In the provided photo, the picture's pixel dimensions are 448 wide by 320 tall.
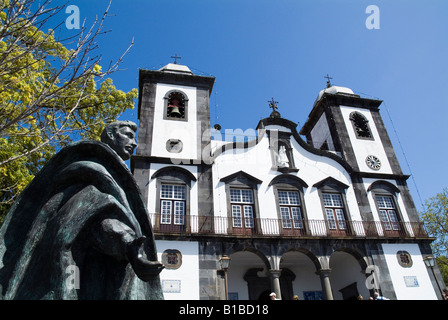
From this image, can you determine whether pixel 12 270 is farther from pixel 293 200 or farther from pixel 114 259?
pixel 293 200

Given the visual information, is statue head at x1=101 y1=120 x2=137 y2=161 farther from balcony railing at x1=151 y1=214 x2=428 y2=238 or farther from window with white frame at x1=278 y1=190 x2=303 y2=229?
window with white frame at x1=278 y1=190 x2=303 y2=229

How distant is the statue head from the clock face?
17.1m

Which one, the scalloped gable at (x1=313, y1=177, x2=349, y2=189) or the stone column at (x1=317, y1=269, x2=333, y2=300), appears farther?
the scalloped gable at (x1=313, y1=177, x2=349, y2=189)

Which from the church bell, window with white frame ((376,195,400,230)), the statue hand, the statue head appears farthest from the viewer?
the church bell

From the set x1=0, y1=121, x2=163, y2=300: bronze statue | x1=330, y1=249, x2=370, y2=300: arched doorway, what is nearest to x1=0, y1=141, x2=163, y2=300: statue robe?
x1=0, y1=121, x2=163, y2=300: bronze statue

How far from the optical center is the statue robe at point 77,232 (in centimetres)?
175

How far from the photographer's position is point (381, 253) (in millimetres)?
14266

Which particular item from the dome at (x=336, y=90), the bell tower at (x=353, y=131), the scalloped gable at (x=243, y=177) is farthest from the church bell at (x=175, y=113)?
the dome at (x=336, y=90)

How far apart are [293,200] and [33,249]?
14.1m

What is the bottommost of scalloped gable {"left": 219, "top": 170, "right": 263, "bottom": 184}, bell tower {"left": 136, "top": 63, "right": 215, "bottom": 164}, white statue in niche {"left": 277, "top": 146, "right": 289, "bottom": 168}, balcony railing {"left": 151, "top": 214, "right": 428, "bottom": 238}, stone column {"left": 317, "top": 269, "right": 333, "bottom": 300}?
stone column {"left": 317, "top": 269, "right": 333, "bottom": 300}

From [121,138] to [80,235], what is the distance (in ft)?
2.82

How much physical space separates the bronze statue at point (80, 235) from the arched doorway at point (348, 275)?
45.8ft

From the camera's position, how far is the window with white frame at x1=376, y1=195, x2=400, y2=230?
15.4 m

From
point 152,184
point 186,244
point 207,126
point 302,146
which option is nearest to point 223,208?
point 186,244
